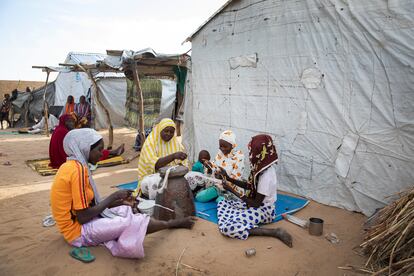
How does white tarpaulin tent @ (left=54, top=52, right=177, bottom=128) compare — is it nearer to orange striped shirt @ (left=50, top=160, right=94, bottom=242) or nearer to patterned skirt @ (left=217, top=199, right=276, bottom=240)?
patterned skirt @ (left=217, top=199, right=276, bottom=240)

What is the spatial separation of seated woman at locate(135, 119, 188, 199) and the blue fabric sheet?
2.33 ft

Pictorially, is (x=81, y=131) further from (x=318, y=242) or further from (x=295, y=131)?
(x=295, y=131)

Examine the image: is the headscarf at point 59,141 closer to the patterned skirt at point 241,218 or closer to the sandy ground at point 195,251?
the sandy ground at point 195,251

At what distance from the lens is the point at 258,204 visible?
3.74m

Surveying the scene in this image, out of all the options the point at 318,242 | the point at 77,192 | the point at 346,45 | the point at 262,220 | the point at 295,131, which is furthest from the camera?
the point at 295,131

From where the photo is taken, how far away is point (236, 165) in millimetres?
4801

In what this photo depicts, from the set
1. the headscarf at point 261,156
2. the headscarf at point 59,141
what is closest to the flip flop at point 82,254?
the headscarf at point 261,156

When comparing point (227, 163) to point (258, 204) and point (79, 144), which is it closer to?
point (258, 204)

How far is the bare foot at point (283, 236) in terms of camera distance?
3471mm

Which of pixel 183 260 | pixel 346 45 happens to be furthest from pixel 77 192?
pixel 346 45

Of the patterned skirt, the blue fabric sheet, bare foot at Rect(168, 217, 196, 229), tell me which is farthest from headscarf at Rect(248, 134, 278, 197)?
bare foot at Rect(168, 217, 196, 229)

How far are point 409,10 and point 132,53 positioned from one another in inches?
200

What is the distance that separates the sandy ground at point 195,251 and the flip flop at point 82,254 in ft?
0.15

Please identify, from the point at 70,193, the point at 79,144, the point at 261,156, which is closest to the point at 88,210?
the point at 70,193
